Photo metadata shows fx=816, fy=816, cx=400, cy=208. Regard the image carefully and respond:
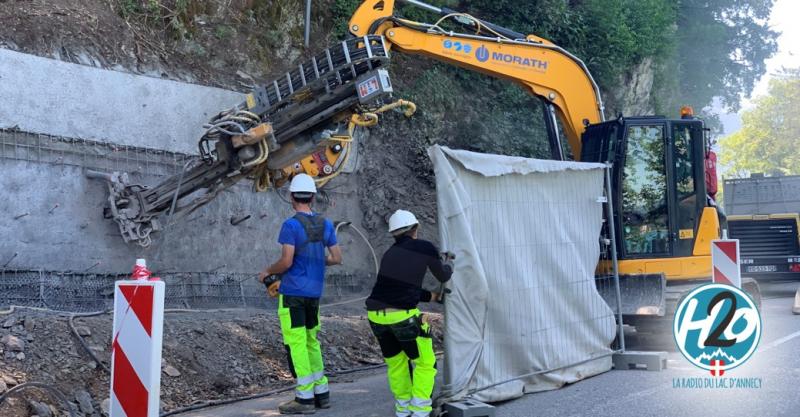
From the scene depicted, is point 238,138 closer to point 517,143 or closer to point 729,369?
point 729,369

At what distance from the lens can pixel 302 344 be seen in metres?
6.47

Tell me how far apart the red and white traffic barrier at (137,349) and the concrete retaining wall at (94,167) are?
571 cm

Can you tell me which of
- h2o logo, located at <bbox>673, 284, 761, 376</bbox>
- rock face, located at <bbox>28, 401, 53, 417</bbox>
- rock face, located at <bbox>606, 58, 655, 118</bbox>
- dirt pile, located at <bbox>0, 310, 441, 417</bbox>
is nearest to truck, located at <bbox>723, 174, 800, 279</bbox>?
rock face, located at <bbox>606, 58, 655, 118</bbox>

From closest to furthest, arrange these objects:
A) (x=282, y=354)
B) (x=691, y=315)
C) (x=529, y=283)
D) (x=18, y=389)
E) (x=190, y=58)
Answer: (x=18, y=389) → (x=529, y=283) → (x=691, y=315) → (x=282, y=354) → (x=190, y=58)

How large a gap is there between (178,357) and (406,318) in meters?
2.95

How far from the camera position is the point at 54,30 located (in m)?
10.6

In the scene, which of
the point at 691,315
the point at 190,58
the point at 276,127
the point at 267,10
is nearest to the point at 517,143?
the point at 267,10

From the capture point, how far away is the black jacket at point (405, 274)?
6.05m

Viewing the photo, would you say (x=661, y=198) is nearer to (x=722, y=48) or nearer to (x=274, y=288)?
(x=274, y=288)

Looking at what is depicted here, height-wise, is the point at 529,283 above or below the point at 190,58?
below

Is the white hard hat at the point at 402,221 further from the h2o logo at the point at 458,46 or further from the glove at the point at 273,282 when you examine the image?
the h2o logo at the point at 458,46

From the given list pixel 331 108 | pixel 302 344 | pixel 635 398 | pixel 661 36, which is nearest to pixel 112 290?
pixel 331 108

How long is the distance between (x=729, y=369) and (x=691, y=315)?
59 centimetres

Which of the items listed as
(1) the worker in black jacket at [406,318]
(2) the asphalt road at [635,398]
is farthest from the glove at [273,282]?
(2) the asphalt road at [635,398]
